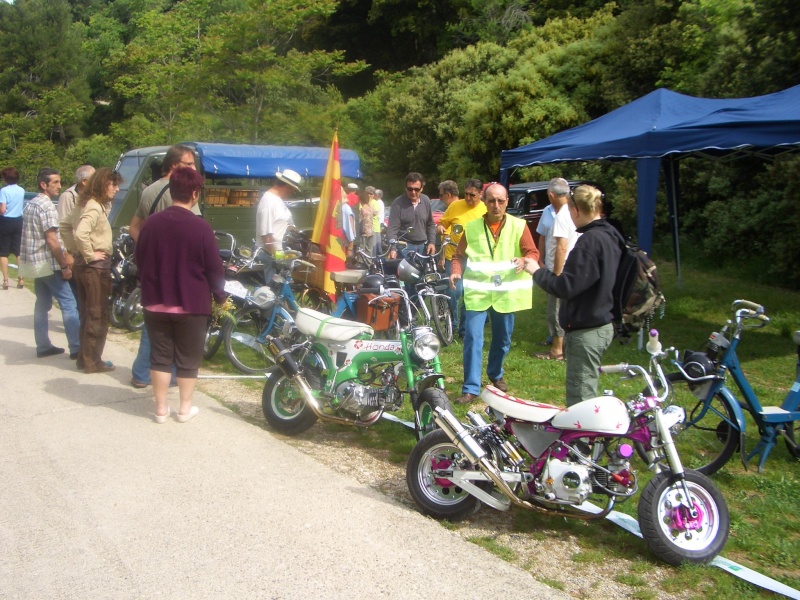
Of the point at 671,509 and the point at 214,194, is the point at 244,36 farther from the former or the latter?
the point at 671,509

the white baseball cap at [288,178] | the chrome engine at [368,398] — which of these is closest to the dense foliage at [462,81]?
the white baseball cap at [288,178]

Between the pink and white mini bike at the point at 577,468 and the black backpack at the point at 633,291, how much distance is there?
56cm

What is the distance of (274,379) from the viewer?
5727mm

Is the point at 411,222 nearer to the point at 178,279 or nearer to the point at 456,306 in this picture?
the point at 456,306

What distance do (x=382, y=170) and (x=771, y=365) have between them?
84.6ft

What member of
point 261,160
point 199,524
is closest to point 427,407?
point 199,524

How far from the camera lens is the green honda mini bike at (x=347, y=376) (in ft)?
17.0

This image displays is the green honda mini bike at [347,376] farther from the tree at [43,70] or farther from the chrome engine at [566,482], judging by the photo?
the tree at [43,70]

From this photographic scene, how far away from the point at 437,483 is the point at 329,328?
1610 millimetres

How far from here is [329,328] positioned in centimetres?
551

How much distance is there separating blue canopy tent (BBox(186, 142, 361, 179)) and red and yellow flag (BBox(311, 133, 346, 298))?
5840 millimetres

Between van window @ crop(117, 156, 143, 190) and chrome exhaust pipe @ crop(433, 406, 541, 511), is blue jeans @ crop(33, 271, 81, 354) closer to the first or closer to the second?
chrome exhaust pipe @ crop(433, 406, 541, 511)

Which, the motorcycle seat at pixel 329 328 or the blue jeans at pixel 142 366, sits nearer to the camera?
the motorcycle seat at pixel 329 328

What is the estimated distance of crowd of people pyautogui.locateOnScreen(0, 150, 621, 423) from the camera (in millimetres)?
4688
